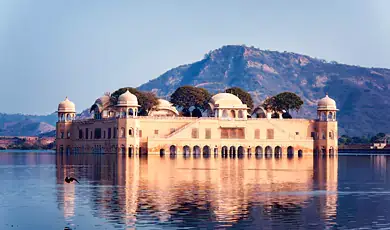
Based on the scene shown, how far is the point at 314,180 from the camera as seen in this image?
4903 cm

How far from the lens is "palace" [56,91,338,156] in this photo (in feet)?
330

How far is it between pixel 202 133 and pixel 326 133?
15995 mm

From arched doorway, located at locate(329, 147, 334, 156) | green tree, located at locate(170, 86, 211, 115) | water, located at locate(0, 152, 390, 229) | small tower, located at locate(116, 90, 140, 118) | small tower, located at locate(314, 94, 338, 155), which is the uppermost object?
green tree, located at locate(170, 86, 211, 115)

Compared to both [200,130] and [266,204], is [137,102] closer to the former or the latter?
[200,130]

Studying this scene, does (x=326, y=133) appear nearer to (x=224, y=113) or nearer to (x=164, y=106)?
(x=224, y=113)

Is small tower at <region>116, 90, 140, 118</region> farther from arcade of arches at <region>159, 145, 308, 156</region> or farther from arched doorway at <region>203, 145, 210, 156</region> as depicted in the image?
arched doorway at <region>203, 145, 210, 156</region>

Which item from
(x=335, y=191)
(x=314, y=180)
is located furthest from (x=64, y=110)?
(x=335, y=191)

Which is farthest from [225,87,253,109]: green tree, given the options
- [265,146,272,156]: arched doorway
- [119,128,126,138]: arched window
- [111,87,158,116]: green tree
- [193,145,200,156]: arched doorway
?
[119,128,126,138]: arched window

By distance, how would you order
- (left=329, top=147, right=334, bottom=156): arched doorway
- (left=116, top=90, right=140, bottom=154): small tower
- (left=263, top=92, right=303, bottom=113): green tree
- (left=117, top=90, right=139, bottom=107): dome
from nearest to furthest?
(left=116, top=90, right=140, bottom=154): small tower, (left=117, top=90, right=139, bottom=107): dome, (left=329, top=147, right=334, bottom=156): arched doorway, (left=263, top=92, right=303, bottom=113): green tree

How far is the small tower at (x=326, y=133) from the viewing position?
4208 inches

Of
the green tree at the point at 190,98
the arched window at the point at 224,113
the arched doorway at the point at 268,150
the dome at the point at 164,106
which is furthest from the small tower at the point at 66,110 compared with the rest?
the arched doorway at the point at 268,150

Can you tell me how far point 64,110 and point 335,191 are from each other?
75068mm

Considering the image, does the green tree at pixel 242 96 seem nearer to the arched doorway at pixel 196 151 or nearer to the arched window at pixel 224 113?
the arched window at pixel 224 113

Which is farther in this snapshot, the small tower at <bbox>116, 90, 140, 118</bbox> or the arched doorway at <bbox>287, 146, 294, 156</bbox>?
the arched doorway at <bbox>287, 146, 294, 156</bbox>
